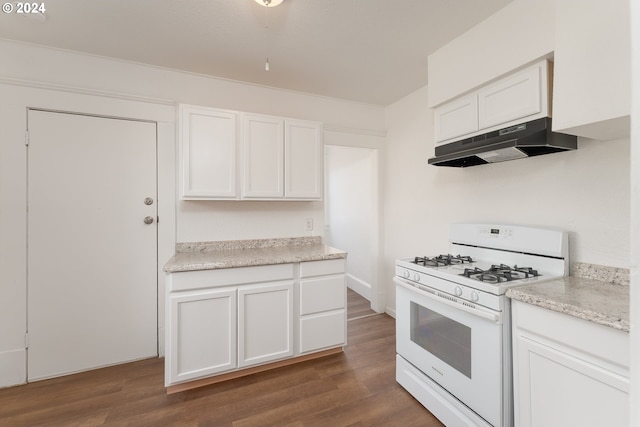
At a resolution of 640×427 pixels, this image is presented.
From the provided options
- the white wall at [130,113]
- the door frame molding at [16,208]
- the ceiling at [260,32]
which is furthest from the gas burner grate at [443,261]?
the door frame molding at [16,208]

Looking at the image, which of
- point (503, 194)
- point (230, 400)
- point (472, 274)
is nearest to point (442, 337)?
point (472, 274)

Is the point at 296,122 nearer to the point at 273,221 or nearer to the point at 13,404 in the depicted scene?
the point at 273,221

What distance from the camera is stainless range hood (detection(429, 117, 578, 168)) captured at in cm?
153

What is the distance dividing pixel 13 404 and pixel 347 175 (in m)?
3.89

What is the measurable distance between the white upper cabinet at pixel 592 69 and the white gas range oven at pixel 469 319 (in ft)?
2.15

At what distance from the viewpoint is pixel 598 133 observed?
144cm

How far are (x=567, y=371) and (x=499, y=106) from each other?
4.74 ft

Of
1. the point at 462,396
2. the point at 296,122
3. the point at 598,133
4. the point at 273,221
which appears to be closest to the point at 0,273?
the point at 273,221

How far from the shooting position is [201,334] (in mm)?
2000

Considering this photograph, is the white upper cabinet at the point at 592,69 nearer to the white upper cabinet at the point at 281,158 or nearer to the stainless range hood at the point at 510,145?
the stainless range hood at the point at 510,145

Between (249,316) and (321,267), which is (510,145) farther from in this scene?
(249,316)

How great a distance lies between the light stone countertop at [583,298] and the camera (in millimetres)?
1090

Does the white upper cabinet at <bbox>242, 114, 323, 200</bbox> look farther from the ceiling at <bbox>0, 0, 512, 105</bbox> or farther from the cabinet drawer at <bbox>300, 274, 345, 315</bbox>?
the cabinet drawer at <bbox>300, 274, 345, 315</bbox>

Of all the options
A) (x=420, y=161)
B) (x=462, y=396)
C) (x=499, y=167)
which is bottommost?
(x=462, y=396)
